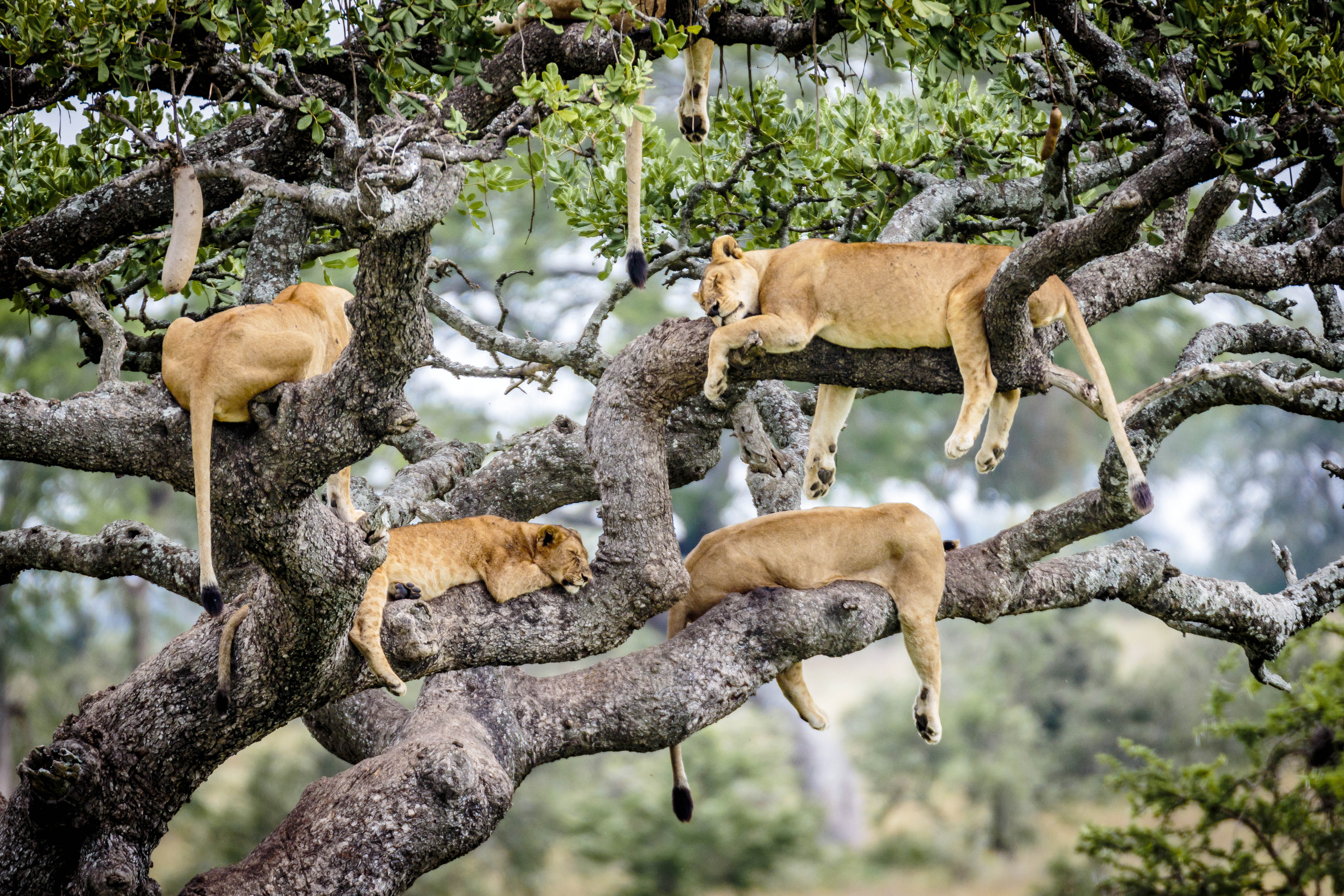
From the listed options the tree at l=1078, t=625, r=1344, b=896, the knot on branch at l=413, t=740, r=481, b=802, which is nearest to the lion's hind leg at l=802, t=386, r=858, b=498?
the knot on branch at l=413, t=740, r=481, b=802

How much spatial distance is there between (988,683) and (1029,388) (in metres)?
14.6

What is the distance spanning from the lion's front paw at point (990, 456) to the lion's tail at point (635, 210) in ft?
4.91

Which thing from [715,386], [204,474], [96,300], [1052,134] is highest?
[1052,134]

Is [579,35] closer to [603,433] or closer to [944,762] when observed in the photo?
[603,433]

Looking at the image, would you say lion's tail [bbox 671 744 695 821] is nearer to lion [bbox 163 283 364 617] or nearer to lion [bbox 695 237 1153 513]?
lion [bbox 695 237 1153 513]

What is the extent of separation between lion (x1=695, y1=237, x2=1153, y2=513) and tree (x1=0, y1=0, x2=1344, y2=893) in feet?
0.34

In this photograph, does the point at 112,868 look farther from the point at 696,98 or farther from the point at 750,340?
the point at 696,98

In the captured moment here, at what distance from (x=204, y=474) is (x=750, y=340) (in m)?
1.82

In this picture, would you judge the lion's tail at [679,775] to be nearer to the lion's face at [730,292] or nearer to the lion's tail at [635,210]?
the lion's face at [730,292]

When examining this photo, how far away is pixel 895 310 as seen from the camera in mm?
4461

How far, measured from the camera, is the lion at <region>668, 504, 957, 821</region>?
4773 mm

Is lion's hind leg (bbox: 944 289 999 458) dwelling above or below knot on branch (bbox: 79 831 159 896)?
above

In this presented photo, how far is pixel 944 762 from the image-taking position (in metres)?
17.1

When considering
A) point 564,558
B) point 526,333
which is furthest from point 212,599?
point 526,333
